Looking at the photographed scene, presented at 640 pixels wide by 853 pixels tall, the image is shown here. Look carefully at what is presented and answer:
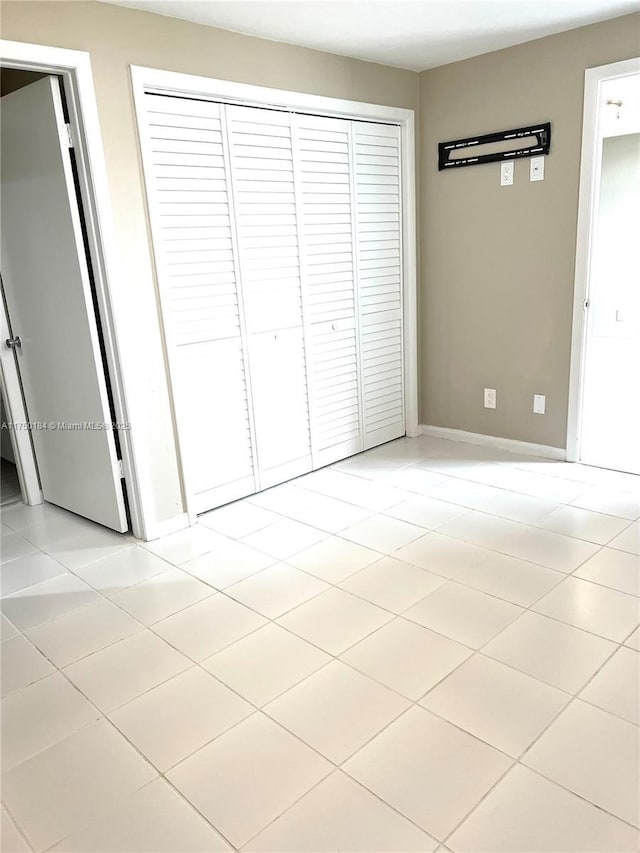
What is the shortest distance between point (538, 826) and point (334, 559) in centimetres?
143

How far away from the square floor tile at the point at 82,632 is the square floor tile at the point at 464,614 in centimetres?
107

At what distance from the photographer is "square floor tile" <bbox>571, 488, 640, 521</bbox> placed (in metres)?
3.13

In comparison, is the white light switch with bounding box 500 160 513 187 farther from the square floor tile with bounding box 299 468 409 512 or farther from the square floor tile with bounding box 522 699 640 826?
the square floor tile with bounding box 522 699 640 826

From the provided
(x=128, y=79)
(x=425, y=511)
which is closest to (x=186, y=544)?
(x=425, y=511)

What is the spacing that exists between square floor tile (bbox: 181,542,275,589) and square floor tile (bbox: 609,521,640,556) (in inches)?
59.6

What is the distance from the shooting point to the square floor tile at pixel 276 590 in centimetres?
249

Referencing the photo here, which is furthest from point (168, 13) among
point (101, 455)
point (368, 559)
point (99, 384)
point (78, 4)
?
point (368, 559)

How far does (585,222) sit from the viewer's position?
348 centimetres

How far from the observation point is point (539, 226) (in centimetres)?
367

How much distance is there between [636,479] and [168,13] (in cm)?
325

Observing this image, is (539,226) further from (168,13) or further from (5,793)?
(5,793)

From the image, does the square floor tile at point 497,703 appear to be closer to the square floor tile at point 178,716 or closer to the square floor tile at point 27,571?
the square floor tile at point 178,716

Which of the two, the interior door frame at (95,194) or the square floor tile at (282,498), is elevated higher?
the interior door frame at (95,194)

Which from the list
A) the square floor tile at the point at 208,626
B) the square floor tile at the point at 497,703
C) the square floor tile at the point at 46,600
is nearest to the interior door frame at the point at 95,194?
the square floor tile at the point at 46,600
